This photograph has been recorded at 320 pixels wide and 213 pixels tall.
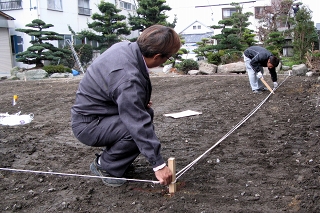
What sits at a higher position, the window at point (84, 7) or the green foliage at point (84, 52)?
the window at point (84, 7)

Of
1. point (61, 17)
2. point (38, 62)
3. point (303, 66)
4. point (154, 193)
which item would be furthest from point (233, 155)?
point (61, 17)

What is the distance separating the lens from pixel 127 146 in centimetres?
248

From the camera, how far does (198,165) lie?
119 inches

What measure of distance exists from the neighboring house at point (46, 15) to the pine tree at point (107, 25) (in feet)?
7.59

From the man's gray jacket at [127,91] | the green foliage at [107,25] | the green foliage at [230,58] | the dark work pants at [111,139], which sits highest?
the green foliage at [107,25]

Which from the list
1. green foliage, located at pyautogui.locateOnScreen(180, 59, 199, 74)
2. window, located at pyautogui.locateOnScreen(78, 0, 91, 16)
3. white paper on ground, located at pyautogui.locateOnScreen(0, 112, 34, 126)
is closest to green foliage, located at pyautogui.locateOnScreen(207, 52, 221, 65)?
green foliage, located at pyautogui.locateOnScreen(180, 59, 199, 74)

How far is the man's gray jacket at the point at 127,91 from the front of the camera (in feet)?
7.05

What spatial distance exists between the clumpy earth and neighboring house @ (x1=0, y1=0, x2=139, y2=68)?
14468mm

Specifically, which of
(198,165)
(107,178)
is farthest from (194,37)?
(107,178)

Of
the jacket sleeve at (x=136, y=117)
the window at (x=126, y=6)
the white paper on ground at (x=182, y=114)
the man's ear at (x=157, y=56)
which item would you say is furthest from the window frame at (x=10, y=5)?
the jacket sleeve at (x=136, y=117)

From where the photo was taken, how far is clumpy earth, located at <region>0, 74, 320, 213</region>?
2.31m

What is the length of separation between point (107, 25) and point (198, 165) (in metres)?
16.5

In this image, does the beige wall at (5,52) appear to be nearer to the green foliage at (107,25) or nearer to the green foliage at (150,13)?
the green foliage at (107,25)

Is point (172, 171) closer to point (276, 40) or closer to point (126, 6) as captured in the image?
point (276, 40)
